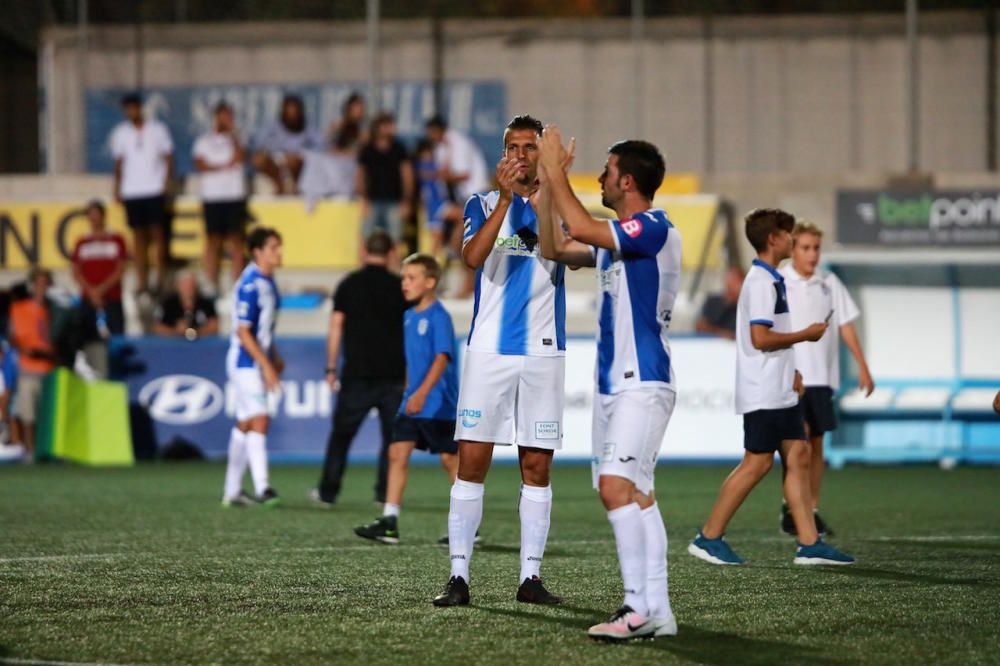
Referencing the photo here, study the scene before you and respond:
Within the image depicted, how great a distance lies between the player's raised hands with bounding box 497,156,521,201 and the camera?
269 inches

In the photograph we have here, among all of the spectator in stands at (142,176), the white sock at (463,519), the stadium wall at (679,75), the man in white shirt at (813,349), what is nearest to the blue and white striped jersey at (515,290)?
the white sock at (463,519)

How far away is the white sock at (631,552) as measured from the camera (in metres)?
6.14

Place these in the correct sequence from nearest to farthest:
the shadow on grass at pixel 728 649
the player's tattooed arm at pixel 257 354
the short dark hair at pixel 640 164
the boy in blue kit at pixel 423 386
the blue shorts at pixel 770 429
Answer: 1. the shadow on grass at pixel 728 649
2. the short dark hair at pixel 640 164
3. the blue shorts at pixel 770 429
4. the boy in blue kit at pixel 423 386
5. the player's tattooed arm at pixel 257 354

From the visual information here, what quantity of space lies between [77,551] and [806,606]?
4425 mm

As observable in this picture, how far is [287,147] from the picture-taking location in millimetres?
21594

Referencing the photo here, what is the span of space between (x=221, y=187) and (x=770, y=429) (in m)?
12.9

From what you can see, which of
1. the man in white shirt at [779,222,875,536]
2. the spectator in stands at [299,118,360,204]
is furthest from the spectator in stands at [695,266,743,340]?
the man in white shirt at [779,222,875,536]

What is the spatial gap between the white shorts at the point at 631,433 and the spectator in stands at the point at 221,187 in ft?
48.3

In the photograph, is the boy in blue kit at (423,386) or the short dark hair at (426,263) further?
the short dark hair at (426,263)

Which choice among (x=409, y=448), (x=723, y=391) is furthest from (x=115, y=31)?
(x=409, y=448)

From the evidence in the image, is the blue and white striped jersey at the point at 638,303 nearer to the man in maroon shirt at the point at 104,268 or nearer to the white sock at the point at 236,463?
the white sock at the point at 236,463

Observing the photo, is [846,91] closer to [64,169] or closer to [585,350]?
[585,350]

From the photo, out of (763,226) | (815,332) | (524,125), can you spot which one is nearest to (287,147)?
(763,226)

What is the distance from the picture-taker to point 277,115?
80.1 feet
